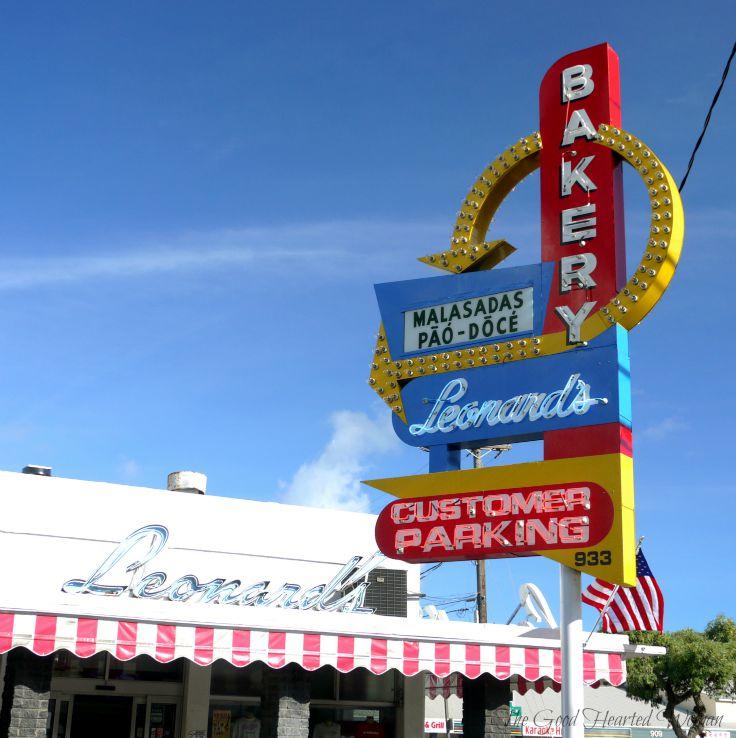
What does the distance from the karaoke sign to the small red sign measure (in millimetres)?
20

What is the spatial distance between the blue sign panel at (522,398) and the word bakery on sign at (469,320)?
22.9 inches

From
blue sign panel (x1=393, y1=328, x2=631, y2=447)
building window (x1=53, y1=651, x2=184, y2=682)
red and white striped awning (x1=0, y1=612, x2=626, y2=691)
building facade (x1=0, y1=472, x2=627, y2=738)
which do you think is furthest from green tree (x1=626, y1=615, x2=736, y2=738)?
blue sign panel (x1=393, y1=328, x2=631, y2=447)

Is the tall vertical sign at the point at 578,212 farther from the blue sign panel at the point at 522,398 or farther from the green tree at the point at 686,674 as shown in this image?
the green tree at the point at 686,674

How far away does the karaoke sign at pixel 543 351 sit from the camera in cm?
1419

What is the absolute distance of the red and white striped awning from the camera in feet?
48.0

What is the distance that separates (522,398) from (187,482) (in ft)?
31.5

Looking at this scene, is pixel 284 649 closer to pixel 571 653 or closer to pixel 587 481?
pixel 571 653

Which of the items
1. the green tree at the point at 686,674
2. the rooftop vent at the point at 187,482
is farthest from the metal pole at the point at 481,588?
the rooftop vent at the point at 187,482

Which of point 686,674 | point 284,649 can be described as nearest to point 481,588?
point 686,674

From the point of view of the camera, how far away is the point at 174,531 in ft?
67.4

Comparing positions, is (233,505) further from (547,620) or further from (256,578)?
(547,620)

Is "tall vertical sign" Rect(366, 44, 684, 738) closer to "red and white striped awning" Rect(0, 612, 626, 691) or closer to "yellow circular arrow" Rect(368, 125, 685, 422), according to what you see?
"yellow circular arrow" Rect(368, 125, 685, 422)

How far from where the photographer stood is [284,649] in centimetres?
1575

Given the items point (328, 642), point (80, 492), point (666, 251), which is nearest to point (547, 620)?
point (328, 642)
